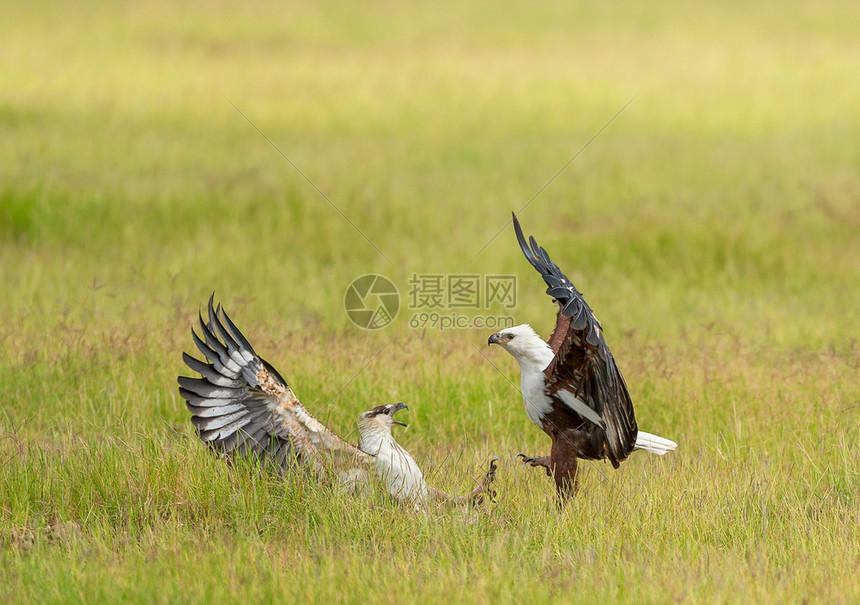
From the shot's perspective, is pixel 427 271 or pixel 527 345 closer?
pixel 527 345

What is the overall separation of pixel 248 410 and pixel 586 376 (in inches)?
62.5

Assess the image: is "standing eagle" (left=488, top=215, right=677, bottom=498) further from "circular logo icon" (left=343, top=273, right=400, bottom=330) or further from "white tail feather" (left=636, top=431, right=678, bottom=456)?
"circular logo icon" (left=343, top=273, right=400, bottom=330)

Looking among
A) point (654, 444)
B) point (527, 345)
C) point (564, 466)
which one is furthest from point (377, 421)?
point (654, 444)

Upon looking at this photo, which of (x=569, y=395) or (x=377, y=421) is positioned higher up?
(x=569, y=395)

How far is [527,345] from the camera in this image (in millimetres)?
4836

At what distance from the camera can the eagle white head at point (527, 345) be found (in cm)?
484

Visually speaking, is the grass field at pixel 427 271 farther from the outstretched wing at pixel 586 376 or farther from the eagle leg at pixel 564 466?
the outstretched wing at pixel 586 376

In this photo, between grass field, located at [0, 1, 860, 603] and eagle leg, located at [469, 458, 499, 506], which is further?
eagle leg, located at [469, 458, 499, 506]

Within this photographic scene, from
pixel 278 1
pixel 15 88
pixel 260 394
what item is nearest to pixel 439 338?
pixel 260 394

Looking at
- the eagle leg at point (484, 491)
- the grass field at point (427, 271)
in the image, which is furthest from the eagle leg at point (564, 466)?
the eagle leg at point (484, 491)

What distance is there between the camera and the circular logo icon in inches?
344
